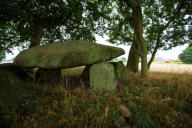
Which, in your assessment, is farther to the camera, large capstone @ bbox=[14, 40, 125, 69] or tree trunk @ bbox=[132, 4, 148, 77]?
tree trunk @ bbox=[132, 4, 148, 77]

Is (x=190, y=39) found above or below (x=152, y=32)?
below

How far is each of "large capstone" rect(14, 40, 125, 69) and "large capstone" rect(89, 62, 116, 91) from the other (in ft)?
1.29

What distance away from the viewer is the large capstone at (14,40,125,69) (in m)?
3.31

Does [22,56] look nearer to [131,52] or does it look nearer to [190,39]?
[131,52]

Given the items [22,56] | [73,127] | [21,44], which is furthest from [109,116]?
[21,44]

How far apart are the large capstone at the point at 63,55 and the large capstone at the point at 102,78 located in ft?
1.29

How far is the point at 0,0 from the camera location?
3158mm

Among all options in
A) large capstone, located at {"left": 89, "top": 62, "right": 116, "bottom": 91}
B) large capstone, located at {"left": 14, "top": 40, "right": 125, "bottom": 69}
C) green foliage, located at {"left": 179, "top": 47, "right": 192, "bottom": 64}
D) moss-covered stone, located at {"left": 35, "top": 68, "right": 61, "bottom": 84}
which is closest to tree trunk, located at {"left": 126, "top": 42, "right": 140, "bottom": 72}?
large capstone, located at {"left": 14, "top": 40, "right": 125, "bottom": 69}

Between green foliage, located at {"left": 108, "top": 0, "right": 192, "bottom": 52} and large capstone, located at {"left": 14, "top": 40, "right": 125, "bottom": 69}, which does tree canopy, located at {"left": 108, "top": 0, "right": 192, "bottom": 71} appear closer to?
green foliage, located at {"left": 108, "top": 0, "right": 192, "bottom": 52}

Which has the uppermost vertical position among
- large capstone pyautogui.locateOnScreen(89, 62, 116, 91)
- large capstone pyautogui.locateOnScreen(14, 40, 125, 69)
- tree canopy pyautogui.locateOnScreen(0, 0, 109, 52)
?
tree canopy pyautogui.locateOnScreen(0, 0, 109, 52)

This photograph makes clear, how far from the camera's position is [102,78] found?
3283 millimetres

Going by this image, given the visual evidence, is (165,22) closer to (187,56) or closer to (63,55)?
(63,55)

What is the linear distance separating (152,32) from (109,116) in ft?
22.2

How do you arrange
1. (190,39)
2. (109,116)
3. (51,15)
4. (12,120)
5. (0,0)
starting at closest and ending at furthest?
(12,120), (109,116), (0,0), (51,15), (190,39)
